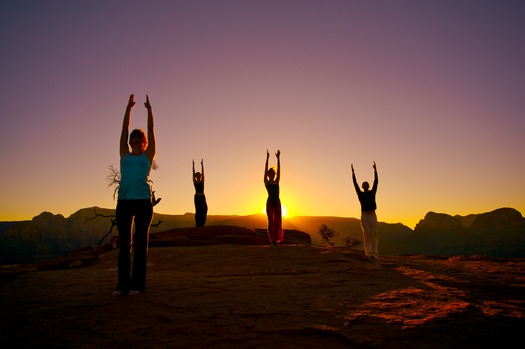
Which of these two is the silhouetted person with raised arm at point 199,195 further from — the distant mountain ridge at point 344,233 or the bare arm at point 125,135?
the distant mountain ridge at point 344,233

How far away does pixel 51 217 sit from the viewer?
10544 cm

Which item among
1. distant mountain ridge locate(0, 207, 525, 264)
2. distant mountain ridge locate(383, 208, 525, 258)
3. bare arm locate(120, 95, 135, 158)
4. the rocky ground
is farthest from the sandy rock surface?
distant mountain ridge locate(383, 208, 525, 258)

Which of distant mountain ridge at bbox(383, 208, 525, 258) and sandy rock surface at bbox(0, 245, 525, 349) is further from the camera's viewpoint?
distant mountain ridge at bbox(383, 208, 525, 258)

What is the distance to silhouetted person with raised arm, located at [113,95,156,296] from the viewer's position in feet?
14.4

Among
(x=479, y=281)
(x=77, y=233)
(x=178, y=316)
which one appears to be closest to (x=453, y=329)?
(x=178, y=316)

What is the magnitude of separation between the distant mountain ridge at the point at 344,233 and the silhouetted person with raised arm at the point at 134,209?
2774 inches

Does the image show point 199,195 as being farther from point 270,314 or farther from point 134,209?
point 270,314

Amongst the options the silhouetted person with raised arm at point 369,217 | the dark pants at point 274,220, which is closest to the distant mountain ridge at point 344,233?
the dark pants at point 274,220

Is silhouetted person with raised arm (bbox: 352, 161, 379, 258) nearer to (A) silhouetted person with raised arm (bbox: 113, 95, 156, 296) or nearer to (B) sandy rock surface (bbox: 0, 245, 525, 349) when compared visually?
(B) sandy rock surface (bbox: 0, 245, 525, 349)

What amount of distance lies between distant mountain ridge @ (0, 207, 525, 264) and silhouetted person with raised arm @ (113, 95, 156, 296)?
70465 millimetres

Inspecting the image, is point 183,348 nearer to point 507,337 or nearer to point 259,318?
point 259,318

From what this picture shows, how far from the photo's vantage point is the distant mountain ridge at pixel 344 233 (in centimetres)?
8700

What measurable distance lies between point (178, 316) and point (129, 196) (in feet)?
6.51

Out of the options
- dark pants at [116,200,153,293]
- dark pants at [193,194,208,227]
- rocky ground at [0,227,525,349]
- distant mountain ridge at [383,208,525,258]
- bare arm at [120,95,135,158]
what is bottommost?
distant mountain ridge at [383,208,525,258]
